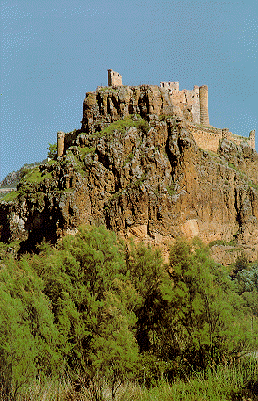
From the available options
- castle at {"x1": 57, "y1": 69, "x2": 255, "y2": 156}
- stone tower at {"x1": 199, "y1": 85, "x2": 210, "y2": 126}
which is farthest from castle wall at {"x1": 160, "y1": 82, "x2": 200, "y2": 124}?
castle at {"x1": 57, "y1": 69, "x2": 255, "y2": 156}

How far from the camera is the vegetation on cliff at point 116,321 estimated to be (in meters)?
21.8

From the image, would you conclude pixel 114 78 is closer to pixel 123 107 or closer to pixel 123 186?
pixel 123 107

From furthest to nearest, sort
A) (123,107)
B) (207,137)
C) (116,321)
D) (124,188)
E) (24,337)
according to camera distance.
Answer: (207,137) < (123,107) < (124,188) < (116,321) < (24,337)

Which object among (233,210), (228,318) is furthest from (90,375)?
(233,210)

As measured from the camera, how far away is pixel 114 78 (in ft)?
182

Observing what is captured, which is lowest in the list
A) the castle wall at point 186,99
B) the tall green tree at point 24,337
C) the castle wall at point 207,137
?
the tall green tree at point 24,337

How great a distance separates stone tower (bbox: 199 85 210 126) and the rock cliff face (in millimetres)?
14344

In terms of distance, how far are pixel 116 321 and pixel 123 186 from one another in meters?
23.1

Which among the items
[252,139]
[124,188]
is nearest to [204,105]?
[252,139]

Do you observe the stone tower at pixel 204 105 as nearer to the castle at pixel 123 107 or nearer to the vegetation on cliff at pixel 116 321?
the castle at pixel 123 107

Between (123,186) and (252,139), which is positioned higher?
(252,139)

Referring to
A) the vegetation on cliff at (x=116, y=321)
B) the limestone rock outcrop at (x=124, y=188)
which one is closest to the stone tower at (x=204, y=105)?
the limestone rock outcrop at (x=124, y=188)

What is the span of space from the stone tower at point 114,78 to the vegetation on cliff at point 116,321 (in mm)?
31073

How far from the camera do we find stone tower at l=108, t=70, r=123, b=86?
5528 centimetres
